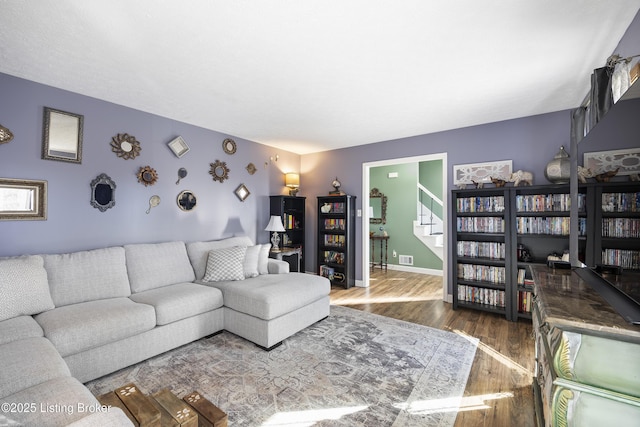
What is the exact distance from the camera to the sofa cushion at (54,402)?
1.10 meters

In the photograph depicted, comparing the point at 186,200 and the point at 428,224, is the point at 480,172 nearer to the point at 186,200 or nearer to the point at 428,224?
the point at 428,224

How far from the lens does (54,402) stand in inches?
47.3

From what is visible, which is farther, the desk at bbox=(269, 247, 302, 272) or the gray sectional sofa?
the desk at bbox=(269, 247, 302, 272)

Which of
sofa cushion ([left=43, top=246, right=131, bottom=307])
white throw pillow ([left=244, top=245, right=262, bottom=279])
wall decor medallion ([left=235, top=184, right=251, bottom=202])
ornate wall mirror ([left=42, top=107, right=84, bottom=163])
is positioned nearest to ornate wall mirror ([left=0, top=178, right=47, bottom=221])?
ornate wall mirror ([left=42, top=107, right=84, bottom=163])

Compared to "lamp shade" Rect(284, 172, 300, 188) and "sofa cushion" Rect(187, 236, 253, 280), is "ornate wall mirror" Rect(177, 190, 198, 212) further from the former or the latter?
"lamp shade" Rect(284, 172, 300, 188)

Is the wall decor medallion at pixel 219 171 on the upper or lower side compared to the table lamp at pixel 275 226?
upper

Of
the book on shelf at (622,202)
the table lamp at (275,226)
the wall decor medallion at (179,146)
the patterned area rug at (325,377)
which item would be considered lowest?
the patterned area rug at (325,377)

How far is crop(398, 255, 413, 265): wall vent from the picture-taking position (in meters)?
6.16

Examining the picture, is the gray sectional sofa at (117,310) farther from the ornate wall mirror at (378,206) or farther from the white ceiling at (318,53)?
the ornate wall mirror at (378,206)

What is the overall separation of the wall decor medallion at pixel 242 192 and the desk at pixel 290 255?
3.24 ft

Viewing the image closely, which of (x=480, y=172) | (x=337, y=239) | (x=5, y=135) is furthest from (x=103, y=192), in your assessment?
(x=480, y=172)

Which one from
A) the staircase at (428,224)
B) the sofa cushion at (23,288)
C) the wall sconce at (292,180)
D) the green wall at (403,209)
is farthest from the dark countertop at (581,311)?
the green wall at (403,209)

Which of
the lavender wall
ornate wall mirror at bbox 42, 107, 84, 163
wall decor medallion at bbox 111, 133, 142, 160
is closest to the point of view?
the lavender wall

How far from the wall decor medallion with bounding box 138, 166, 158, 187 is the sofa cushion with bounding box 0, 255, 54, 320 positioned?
4.35 ft
